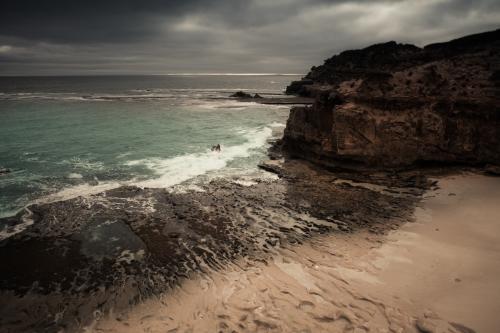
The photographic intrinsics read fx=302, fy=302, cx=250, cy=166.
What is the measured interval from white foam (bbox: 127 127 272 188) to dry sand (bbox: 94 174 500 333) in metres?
9.25

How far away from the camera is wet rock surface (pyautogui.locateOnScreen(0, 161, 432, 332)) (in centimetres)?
811

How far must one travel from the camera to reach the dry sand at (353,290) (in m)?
6.72

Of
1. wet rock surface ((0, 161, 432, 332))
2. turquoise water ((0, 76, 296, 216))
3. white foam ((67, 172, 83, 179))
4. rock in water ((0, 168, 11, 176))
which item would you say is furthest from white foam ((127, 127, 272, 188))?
rock in water ((0, 168, 11, 176))

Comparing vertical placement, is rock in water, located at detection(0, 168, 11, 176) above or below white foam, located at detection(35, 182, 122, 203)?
above

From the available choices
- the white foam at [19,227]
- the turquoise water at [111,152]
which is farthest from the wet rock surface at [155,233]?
the turquoise water at [111,152]

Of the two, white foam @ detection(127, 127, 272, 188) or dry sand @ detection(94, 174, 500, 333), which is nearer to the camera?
dry sand @ detection(94, 174, 500, 333)

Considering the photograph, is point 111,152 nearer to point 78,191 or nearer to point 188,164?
point 188,164

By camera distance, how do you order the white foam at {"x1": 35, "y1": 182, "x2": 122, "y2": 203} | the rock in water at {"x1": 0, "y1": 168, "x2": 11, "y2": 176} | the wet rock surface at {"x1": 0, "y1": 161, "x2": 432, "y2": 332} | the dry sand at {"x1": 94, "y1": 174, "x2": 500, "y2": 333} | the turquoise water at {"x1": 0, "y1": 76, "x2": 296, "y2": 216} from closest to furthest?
the dry sand at {"x1": 94, "y1": 174, "x2": 500, "y2": 333}, the wet rock surface at {"x1": 0, "y1": 161, "x2": 432, "y2": 332}, the white foam at {"x1": 35, "y1": 182, "x2": 122, "y2": 203}, the turquoise water at {"x1": 0, "y1": 76, "x2": 296, "y2": 216}, the rock in water at {"x1": 0, "y1": 168, "x2": 11, "y2": 176}

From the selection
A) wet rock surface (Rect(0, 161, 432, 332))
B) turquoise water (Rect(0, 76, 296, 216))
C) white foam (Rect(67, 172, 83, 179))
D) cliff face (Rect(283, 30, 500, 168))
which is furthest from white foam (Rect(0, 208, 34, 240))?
cliff face (Rect(283, 30, 500, 168))

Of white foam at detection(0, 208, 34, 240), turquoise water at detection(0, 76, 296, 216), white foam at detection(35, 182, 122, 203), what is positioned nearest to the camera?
white foam at detection(0, 208, 34, 240)

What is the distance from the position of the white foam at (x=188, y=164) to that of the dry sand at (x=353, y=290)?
9249 millimetres

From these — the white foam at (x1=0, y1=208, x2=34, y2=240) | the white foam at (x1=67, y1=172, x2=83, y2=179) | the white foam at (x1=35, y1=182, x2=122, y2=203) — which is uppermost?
the white foam at (x1=67, y1=172, x2=83, y2=179)

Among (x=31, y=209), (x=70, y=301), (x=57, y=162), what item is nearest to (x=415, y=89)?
(x=70, y=301)

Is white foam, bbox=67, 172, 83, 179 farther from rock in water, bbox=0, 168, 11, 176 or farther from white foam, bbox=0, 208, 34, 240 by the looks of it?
white foam, bbox=0, 208, 34, 240
